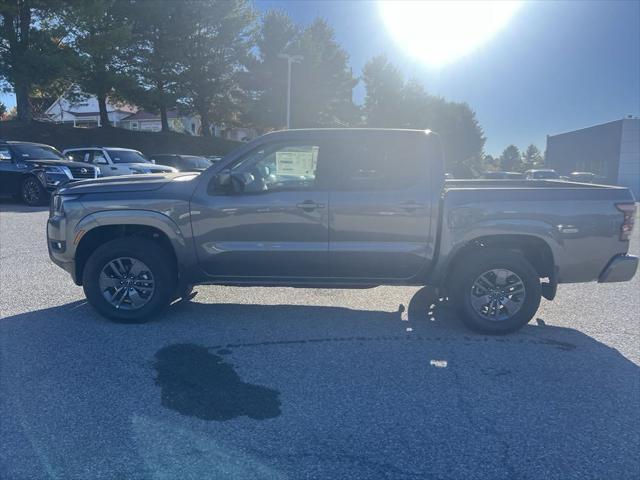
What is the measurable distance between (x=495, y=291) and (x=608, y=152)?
4276cm

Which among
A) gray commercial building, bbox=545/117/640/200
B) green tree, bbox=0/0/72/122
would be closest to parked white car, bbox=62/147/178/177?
green tree, bbox=0/0/72/122

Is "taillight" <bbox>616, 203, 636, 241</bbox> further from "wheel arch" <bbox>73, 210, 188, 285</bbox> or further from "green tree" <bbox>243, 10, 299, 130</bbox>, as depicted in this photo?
"green tree" <bbox>243, 10, 299, 130</bbox>

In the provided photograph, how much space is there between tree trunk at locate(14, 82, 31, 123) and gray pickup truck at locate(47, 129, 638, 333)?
25.3 m

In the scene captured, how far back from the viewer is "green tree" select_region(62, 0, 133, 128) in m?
24.6

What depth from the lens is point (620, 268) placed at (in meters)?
4.83

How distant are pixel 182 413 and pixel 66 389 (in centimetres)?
95

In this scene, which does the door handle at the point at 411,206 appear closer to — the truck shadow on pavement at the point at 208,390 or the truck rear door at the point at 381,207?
the truck rear door at the point at 381,207

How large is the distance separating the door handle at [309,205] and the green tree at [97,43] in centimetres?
2414

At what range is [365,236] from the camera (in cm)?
493

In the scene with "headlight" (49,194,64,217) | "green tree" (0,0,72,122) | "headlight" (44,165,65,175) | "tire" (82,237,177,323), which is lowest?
"tire" (82,237,177,323)

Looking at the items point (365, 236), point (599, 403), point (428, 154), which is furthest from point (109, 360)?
point (599, 403)

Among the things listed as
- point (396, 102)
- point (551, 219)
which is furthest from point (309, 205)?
point (396, 102)

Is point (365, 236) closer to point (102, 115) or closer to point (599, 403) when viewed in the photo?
point (599, 403)

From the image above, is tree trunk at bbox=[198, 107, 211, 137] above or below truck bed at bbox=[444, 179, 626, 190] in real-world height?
above
